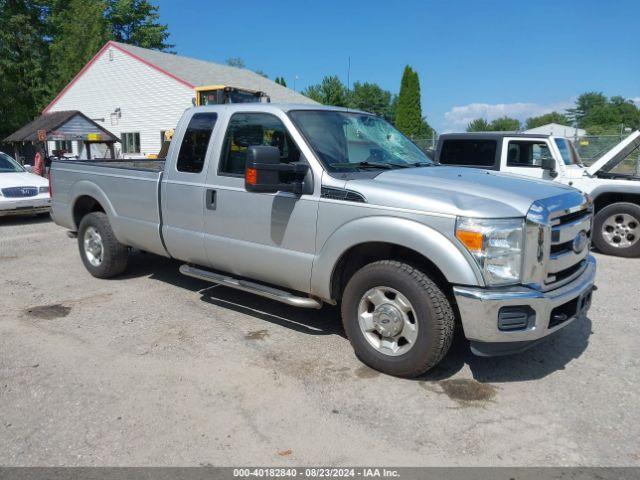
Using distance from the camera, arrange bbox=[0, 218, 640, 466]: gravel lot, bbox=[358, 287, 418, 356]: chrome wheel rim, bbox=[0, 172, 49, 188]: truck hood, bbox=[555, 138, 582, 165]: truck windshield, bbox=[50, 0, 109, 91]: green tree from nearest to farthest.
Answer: bbox=[0, 218, 640, 466]: gravel lot
bbox=[358, 287, 418, 356]: chrome wheel rim
bbox=[555, 138, 582, 165]: truck windshield
bbox=[0, 172, 49, 188]: truck hood
bbox=[50, 0, 109, 91]: green tree

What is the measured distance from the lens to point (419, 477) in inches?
108

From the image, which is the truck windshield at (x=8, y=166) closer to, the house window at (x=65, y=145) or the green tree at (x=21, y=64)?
the house window at (x=65, y=145)

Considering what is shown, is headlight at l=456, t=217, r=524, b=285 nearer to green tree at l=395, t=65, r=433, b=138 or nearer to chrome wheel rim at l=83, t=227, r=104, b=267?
chrome wheel rim at l=83, t=227, r=104, b=267

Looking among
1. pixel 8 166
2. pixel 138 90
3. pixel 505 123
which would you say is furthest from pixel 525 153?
pixel 505 123

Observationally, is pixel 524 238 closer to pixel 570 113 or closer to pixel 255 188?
pixel 255 188

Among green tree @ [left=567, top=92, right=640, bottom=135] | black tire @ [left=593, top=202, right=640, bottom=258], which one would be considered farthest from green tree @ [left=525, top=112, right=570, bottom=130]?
black tire @ [left=593, top=202, right=640, bottom=258]

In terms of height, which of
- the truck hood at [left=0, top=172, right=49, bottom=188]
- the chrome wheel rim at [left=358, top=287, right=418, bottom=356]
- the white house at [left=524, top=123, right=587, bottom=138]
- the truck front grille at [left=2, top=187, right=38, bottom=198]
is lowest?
the chrome wheel rim at [left=358, top=287, right=418, bottom=356]

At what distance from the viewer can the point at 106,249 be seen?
20.1 feet

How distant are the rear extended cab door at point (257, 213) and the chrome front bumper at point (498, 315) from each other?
1322 millimetres

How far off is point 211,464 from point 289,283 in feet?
5.93

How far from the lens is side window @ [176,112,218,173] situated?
197 inches

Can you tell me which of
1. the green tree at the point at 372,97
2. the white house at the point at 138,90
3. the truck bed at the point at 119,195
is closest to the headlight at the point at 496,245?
the truck bed at the point at 119,195

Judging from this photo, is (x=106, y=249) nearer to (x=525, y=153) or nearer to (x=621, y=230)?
Answer: (x=525, y=153)

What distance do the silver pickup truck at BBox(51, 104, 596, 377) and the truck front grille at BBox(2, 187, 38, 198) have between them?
6660 mm
